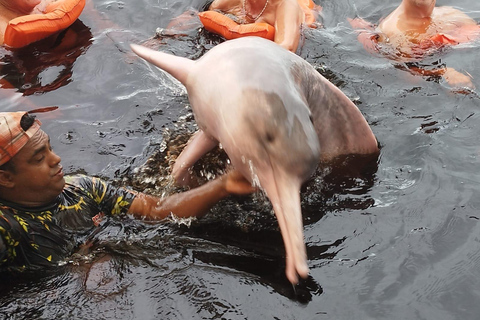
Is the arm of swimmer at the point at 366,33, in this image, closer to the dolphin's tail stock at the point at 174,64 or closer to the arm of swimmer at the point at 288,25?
the arm of swimmer at the point at 288,25

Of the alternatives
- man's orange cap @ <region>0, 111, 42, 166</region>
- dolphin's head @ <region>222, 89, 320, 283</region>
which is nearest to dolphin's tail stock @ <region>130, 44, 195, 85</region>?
dolphin's head @ <region>222, 89, 320, 283</region>

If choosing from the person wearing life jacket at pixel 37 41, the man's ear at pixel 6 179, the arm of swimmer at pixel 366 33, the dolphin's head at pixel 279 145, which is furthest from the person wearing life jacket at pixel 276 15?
the man's ear at pixel 6 179

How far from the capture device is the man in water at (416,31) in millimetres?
7410

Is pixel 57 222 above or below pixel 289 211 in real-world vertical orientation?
below

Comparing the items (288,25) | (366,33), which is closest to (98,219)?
(288,25)

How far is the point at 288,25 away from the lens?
7.18 meters

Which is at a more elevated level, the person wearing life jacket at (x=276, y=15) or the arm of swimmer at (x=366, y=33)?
the person wearing life jacket at (x=276, y=15)

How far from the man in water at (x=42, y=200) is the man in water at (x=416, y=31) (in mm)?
3775

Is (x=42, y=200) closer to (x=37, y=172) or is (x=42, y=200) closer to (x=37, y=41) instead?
(x=37, y=172)

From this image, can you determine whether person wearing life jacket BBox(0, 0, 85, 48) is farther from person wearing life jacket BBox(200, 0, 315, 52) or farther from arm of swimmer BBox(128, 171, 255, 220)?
arm of swimmer BBox(128, 171, 255, 220)

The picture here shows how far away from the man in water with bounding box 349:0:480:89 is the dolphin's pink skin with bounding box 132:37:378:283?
11.1ft

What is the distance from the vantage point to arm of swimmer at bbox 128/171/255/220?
416cm

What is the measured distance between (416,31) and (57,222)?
5.60m

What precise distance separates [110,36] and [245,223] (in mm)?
4641
